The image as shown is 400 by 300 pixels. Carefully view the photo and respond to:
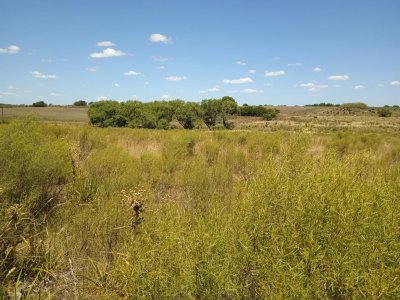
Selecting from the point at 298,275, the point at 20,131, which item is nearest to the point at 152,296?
the point at 298,275

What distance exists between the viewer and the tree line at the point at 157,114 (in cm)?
5819

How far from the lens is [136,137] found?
14.7 meters

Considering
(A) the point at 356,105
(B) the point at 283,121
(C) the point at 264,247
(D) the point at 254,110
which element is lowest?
(B) the point at 283,121

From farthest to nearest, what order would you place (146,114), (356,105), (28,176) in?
(356,105) < (146,114) < (28,176)

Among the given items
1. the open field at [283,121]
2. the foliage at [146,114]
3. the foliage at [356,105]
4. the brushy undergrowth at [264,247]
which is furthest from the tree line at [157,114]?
the foliage at [356,105]

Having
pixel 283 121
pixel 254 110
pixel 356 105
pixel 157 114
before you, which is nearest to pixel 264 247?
pixel 157 114

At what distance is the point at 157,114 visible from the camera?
5950 centimetres

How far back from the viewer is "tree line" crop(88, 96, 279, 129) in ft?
191

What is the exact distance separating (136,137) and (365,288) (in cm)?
1330

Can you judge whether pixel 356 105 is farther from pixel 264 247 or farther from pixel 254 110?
pixel 264 247

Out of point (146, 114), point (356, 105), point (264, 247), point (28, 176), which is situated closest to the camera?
point (264, 247)

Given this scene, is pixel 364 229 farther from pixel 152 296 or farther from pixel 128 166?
pixel 128 166

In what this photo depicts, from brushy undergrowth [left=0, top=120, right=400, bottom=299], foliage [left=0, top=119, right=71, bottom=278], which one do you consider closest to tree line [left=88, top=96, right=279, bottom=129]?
foliage [left=0, top=119, right=71, bottom=278]

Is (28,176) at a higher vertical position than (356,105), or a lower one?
lower
